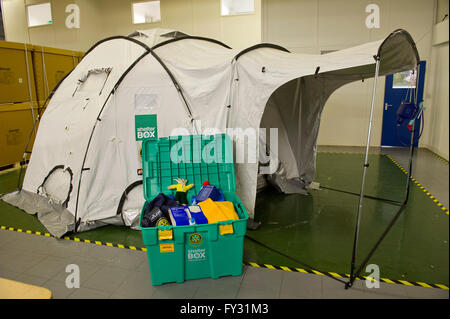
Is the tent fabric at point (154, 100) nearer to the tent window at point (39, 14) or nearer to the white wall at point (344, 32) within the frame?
the white wall at point (344, 32)

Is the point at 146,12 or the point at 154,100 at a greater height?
the point at 146,12

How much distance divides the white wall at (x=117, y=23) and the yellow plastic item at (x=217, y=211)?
6.98 m

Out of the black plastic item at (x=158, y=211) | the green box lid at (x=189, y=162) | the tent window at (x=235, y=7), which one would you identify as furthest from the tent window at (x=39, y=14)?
the black plastic item at (x=158, y=211)

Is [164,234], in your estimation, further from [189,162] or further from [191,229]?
[189,162]

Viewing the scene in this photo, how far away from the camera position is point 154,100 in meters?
3.86

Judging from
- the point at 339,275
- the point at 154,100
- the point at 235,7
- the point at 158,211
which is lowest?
the point at 339,275

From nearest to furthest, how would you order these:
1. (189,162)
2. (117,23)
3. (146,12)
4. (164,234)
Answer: (164,234) → (189,162) → (146,12) → (117,23)

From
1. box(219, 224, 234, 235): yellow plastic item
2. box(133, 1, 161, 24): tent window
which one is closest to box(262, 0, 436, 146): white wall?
box(133, 1, 161, 24): tent window

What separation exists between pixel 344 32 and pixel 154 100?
6.07 metres

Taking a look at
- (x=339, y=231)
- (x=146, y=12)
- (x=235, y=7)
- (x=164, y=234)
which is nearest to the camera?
(x=164, y=234)

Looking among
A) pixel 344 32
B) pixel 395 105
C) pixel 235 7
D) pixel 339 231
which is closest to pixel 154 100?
pixel 339 231

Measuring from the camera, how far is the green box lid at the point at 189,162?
3387 millimetres
